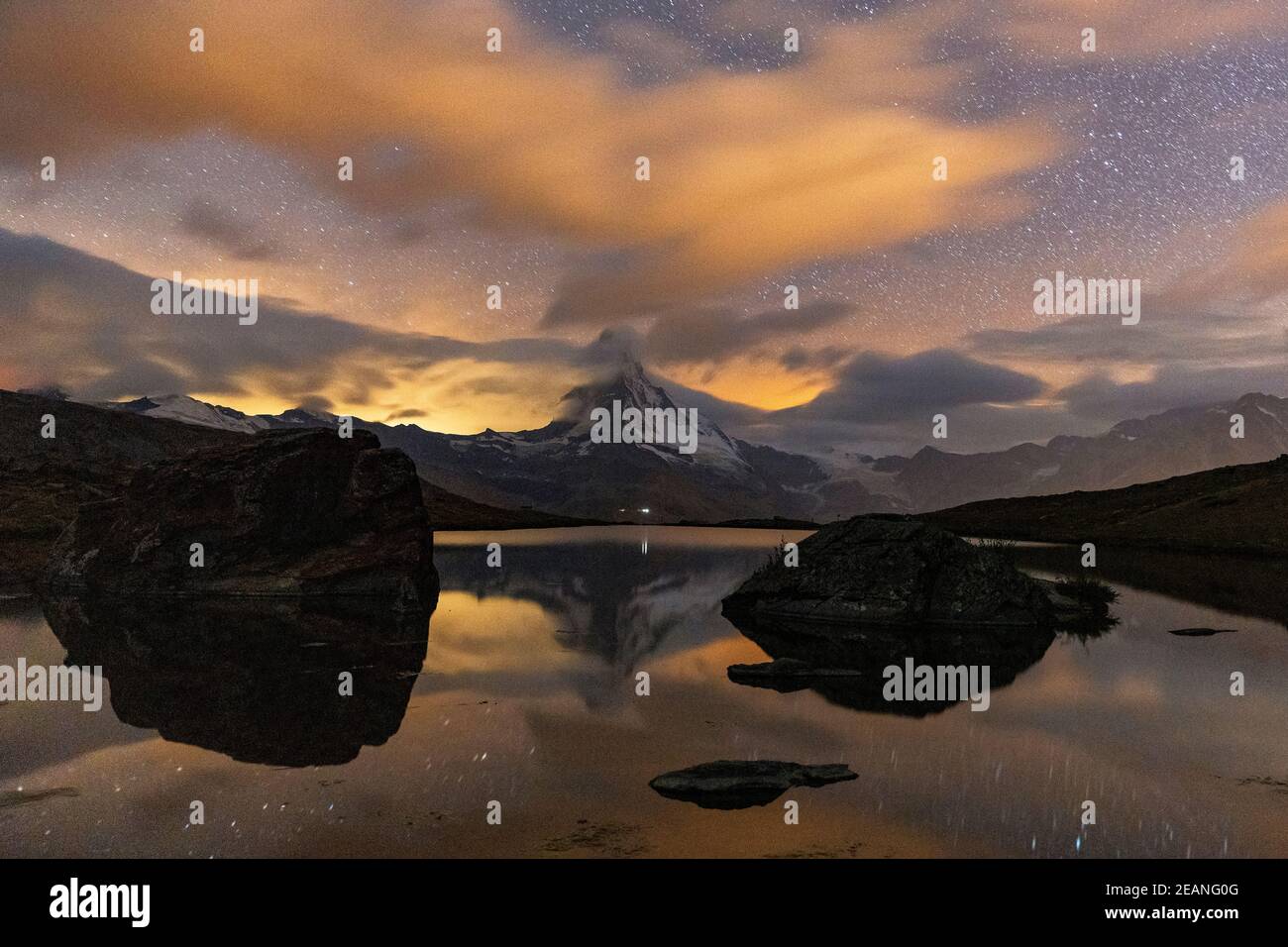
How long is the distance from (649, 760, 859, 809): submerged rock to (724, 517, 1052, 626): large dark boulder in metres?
20.0

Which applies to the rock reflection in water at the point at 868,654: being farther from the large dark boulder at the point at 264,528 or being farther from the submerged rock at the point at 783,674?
the large dark boulder at the point at 264,528

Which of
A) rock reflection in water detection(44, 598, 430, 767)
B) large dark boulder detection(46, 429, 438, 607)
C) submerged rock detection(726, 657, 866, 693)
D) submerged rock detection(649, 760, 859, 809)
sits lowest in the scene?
submerged rock detection(649, 760, 859, 809)

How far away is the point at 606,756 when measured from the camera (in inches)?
614

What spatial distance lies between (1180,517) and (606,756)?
13289 centimetres

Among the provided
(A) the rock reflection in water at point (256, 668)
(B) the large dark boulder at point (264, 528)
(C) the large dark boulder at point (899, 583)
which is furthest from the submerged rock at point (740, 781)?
(B) the large dark boulder at point (264, 528)

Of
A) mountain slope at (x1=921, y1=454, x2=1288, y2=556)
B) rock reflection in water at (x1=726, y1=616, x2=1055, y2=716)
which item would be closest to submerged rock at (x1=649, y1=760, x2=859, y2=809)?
rock reflection in water at (x1=726, y1=616, x2=1055, y2=716)

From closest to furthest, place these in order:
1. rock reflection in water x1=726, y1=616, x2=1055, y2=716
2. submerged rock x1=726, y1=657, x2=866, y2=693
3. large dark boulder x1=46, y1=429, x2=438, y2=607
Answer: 1. rock reflection in water x1=726, y1=616, x2=1055, y2=716
2. submerged rock x1=726, y1=657, x2=866, y2=693
3. large dark boulder x1=46, y1=429, x2=438, y2=607

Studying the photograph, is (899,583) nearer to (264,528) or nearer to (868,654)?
(868,654)

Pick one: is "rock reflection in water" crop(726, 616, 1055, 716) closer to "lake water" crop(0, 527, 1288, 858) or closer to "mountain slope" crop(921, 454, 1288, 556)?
"lake water" crop(0, 527, 1288, 858)

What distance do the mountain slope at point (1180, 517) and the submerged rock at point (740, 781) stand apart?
88.4 m

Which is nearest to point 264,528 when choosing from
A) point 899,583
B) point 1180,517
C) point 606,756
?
point 899,583


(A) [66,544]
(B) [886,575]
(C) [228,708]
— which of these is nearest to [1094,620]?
(B) [886,575]

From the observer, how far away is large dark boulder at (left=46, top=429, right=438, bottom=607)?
43500 mm
